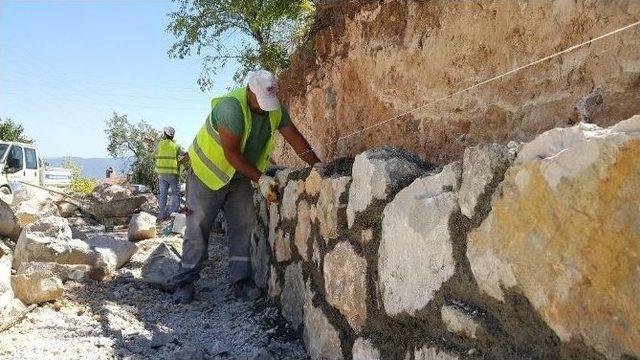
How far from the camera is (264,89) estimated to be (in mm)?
3328

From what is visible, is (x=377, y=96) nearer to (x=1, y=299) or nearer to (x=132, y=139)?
(x=1, y=299)

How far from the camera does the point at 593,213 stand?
1028 mm

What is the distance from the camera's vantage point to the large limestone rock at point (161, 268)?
13.6ft

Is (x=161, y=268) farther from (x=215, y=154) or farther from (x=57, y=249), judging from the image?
(x=215, y=154)

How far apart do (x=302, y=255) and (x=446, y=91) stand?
3.95ft

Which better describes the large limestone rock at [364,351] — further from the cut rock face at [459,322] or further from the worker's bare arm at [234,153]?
the worker's bare arm at [234,153]

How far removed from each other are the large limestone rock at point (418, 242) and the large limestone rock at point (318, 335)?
578mm

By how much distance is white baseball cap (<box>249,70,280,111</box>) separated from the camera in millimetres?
3326

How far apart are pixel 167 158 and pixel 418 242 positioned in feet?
26.2

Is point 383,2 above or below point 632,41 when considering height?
above

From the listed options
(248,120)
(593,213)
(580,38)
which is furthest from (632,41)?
(248,120)

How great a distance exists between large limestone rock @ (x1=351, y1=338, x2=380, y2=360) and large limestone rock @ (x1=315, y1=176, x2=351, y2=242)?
48cm

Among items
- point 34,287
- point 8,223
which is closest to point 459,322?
point 34,287

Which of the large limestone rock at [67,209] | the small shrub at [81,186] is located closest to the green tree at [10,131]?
the small shrub at [81,186]
